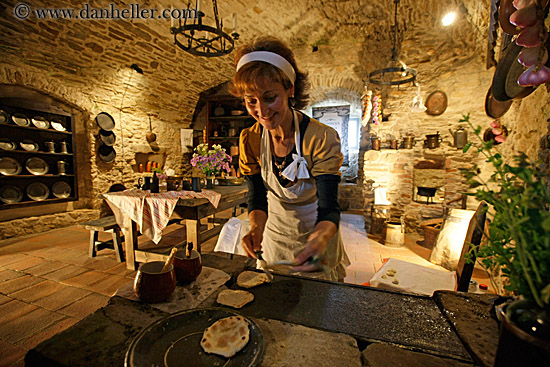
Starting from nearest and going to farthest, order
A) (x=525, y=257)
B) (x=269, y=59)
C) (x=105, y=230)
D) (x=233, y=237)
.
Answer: (x=525, y=257) < (x=269, y=59) < (x=233, y=237) < (x=105, y=230)

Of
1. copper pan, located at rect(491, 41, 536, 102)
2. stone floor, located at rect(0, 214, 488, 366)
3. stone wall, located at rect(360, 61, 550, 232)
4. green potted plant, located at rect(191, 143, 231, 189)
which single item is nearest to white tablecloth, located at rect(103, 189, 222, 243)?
stone floor, located at rect(0, 214, 488, 366)

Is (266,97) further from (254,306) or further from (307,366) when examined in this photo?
(307,366)

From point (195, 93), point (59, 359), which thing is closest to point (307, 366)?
point (59, 359)

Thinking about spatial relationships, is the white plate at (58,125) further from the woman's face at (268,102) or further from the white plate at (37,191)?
the woman's face at (268,102)

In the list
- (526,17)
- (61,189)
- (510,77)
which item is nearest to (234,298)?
(526,17)

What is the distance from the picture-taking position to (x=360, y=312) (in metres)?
0.94

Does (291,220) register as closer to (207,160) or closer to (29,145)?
(207,160)

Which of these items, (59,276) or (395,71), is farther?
(395,71)

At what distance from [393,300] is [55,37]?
5.92 metres

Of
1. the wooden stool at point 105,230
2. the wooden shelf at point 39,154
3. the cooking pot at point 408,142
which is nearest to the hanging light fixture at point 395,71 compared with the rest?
the cooking pot at point 408,142

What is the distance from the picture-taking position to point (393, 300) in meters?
1.03

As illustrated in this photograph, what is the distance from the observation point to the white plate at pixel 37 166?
14.7ft

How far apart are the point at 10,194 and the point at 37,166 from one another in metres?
0.64

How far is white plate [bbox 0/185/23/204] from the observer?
4143 millimetres
